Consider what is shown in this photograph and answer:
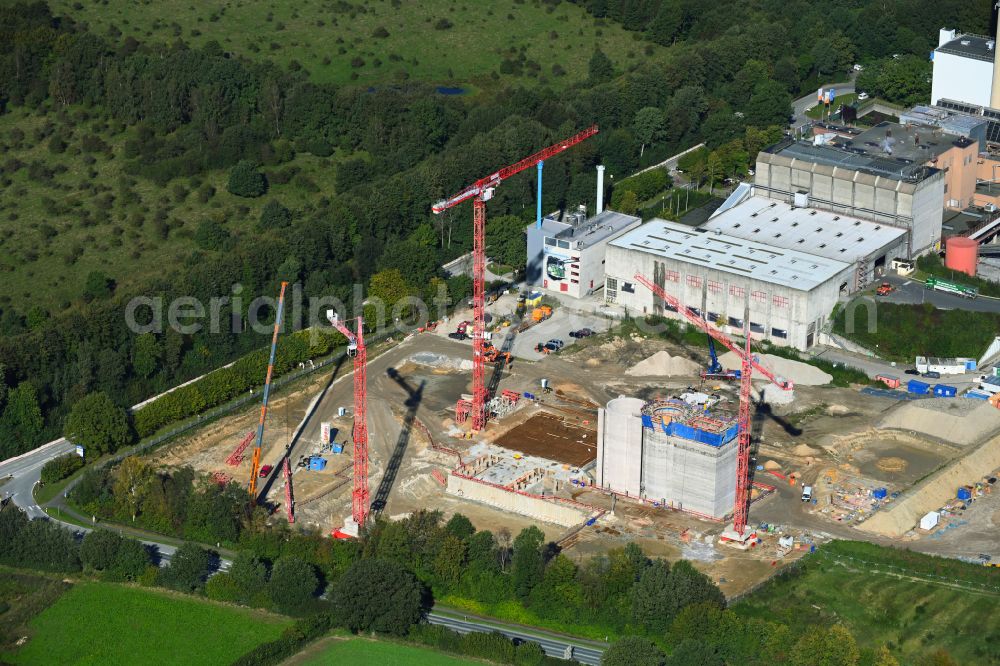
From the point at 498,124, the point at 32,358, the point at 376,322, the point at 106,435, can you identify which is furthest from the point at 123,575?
the point at 498,124

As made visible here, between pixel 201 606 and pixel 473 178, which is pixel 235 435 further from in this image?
pixel 473 178

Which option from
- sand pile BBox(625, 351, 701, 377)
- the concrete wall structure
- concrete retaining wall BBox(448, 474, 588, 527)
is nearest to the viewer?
concrete retaining wall BBox(448, 474, 588, 527)

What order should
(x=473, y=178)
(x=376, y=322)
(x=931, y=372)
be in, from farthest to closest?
(x=473, y=178)
(x=376, y=322)
(x=931, y=372)

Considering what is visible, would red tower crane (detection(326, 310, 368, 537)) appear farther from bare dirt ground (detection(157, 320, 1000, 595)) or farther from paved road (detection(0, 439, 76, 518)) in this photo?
paved road (detection(0, 439, 76, 518))

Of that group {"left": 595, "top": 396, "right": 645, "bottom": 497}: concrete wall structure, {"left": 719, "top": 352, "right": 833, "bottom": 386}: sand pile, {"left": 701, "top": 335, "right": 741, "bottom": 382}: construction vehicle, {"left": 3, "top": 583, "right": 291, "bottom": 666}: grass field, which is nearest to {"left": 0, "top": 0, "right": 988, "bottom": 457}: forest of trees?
{"left": 701, "top": 335, "right": 741, "bottom": 382}: construction vehicle

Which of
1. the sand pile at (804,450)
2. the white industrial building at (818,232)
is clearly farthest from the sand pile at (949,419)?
the white industrial building at (818,232)

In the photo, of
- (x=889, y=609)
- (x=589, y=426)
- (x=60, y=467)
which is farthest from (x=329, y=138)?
(x=889, y=609)

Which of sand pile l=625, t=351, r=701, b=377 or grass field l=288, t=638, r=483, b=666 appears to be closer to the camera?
grass field l=288, t=638, r=483, b=666
